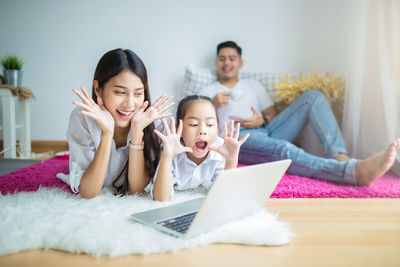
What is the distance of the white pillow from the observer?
2.40m

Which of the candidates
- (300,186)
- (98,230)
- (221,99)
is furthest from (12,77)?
(300,186)

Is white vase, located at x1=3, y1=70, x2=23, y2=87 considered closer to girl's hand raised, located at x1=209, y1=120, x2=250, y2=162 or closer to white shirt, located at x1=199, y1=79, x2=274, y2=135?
white shirt, located at x1=199, y1=79, x2=274, y2=135

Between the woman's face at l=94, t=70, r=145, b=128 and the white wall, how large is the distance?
1619mm

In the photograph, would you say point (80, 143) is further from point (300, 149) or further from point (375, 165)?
point (375, 165)

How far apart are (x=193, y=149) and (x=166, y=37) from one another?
5.90ft

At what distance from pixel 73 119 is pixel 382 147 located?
63.8 inches

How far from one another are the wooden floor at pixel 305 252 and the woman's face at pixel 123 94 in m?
0.50

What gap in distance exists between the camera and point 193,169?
48.0 inches

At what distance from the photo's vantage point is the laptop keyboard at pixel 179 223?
2.78 ft

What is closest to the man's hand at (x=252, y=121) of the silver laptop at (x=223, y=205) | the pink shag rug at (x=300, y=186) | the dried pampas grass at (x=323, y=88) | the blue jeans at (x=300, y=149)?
the blue jeans at (x=300, y=149)

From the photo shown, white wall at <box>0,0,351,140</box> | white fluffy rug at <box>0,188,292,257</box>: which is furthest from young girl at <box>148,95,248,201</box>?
white wall at <box>0,0,351,140</box>

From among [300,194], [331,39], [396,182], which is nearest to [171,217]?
[300,194]

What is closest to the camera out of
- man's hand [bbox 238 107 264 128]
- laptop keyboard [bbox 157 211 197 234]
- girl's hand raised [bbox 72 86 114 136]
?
laptop keyboard [bbox 157 211 197 234]

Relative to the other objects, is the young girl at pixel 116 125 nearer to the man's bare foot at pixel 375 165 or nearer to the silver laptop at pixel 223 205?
the silver laptop at pixel 223 205
